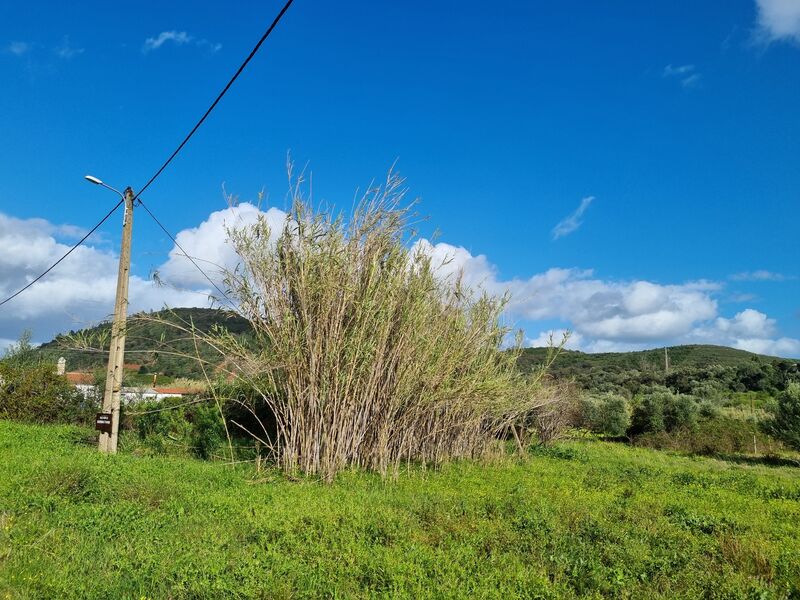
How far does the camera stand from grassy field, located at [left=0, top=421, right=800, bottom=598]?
3943 millimetres

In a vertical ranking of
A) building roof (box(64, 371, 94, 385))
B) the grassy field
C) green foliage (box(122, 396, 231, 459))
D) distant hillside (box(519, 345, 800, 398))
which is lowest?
the grassy field

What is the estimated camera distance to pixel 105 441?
10141 mm

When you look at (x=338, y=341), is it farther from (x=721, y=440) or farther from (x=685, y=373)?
(x=685, y=373)

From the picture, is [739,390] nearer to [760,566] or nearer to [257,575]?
[760,566]

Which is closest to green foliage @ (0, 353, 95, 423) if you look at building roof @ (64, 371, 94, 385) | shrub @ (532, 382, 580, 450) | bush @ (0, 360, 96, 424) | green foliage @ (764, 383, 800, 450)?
bush @ (0, 360, 96, 424)

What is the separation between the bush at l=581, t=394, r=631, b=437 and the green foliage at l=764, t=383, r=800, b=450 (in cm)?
618

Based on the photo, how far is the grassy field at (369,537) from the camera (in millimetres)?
3943

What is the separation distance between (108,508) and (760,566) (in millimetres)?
5933

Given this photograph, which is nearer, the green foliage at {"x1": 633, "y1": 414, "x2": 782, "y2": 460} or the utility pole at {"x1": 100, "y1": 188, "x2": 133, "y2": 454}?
the utility pole at {"x1": 100, "y1": 188, "x2": 133, "y2": 454}

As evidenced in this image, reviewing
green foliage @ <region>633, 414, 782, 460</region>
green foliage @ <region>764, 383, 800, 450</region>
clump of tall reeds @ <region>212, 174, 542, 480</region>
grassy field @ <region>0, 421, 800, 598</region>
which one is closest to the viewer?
grassy field @ <region>0, 421, 800, 598</region>

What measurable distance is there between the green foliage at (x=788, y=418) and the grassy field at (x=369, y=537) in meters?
8.94

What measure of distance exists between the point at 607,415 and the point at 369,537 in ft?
65.7

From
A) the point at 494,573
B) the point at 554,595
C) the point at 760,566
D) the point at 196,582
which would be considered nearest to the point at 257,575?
the point at 196,582

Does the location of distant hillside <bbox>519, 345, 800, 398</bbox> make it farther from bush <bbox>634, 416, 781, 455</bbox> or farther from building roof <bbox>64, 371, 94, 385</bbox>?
building roof <bbox>64, 371, 94, 385</bbox>
